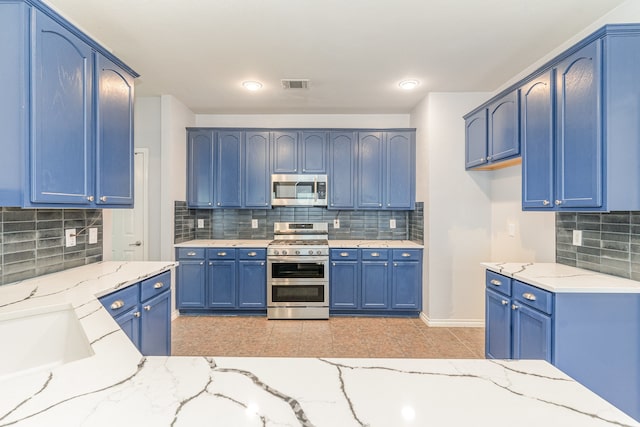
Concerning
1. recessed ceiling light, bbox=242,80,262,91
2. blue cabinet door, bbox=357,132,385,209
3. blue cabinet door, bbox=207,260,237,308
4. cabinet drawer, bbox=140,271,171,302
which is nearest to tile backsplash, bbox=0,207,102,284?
cabinet drawer, bbox=140,271,171,302

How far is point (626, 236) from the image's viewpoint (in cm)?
193

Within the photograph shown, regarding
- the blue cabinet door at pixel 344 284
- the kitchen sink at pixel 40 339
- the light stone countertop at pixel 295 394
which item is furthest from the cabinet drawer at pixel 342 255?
the light stone countertop at pixel 295 394

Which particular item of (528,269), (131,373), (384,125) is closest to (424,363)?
(131,373)

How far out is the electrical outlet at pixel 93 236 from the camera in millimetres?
2314

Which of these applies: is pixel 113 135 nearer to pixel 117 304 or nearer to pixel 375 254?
pixel 117 304

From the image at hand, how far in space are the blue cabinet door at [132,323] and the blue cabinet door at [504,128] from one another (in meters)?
3.00

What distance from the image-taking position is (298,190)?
398 centimetres

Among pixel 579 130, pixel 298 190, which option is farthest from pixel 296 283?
pixel 579 130

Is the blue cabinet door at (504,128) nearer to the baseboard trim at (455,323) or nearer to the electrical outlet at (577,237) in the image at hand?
the electrical outlet at (577,237)

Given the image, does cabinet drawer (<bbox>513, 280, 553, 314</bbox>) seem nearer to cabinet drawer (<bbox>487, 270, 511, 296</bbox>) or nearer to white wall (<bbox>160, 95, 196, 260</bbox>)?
cabinet drawer (<bbox>487, 270, 511, 296</bbox>)

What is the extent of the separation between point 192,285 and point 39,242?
1.90 meters

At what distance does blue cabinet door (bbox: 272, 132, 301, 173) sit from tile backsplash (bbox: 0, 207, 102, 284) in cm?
212

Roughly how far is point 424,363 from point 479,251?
2.96 metres

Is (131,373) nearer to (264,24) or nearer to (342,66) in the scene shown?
(264,24)
